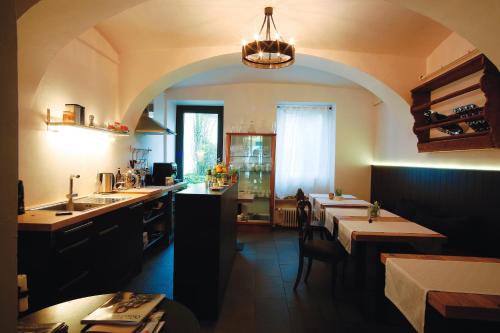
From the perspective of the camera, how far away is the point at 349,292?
2.76 meters

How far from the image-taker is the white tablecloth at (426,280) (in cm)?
129

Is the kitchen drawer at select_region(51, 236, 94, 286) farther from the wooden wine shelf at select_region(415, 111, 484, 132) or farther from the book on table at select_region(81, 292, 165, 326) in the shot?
the wooden wine shelf at select_region(415, 111, 484, 132)

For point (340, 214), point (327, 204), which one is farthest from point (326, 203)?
point (340, 214)

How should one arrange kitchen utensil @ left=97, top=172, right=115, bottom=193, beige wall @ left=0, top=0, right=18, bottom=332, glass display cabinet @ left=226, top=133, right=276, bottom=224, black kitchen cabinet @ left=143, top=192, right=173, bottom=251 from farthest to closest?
glass display cabinet @ left=226, top=133, right=276, bottom=224
black kitchen cabinet @ left=143, top=192, right=173, bottom=251
kitchen utensil @ left=97, top=172, right=115, bottom=193
beige wall @ left=0, top=0, right=18, bottom=332

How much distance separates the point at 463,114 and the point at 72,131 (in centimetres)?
396

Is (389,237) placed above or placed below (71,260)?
above

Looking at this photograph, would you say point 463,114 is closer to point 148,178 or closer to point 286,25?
point 286,25

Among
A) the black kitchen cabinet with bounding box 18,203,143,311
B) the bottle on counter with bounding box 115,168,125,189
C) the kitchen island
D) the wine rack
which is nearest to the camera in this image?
the black kitchen cabinet with bounding box 18,203,143,311

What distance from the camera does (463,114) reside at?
97.9 inches

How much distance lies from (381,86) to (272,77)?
2.12m

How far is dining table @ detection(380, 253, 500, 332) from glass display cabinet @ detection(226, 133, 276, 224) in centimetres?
355

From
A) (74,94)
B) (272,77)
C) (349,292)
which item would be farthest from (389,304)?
(272,77)

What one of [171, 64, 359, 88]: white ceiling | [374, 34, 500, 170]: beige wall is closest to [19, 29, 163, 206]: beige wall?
[171, 64, 359, 88]: white ceiling

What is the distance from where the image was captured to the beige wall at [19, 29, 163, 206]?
2350mm
